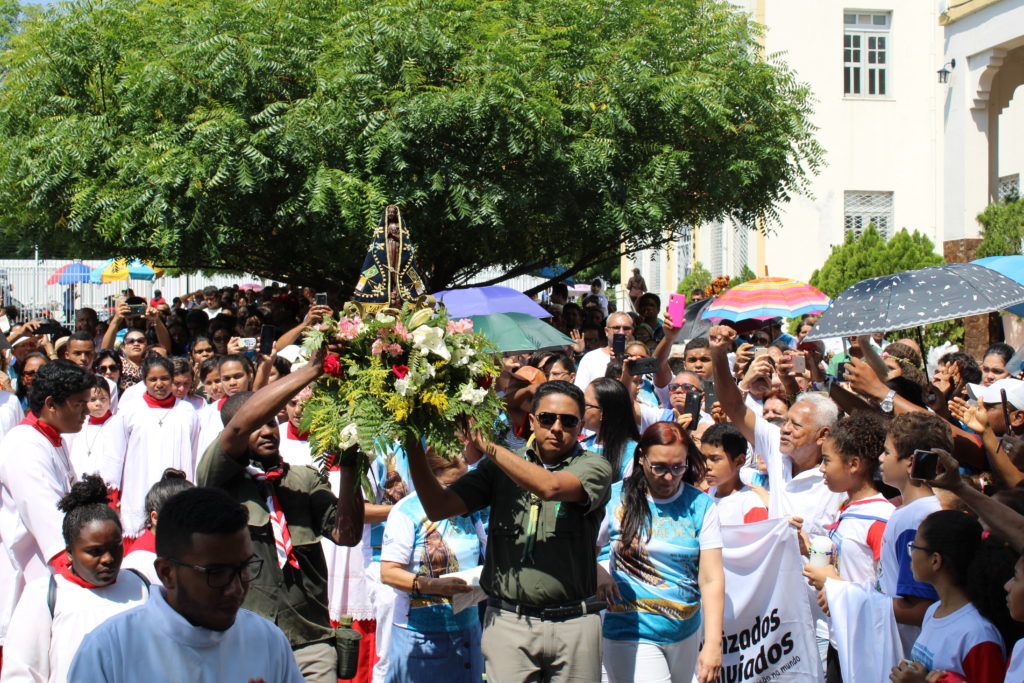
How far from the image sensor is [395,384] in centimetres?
415

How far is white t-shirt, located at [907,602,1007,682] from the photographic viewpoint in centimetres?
408

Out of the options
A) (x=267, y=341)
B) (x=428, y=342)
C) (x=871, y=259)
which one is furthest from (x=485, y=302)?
(x=871, y=259)

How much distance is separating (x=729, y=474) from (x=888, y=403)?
45.8 inches

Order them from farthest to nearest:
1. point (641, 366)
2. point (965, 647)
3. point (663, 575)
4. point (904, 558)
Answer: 1. point (641, 366)
2. point (663, 575)
3. point (904, 558)
4. point (965, 647)

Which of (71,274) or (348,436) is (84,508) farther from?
(71,274)

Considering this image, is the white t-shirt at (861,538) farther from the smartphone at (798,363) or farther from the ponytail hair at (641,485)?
the smartphone at (798,363)

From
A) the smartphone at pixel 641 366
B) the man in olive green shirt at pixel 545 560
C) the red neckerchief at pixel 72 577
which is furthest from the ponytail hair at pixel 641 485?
the red neckerchief at pixel 72 577

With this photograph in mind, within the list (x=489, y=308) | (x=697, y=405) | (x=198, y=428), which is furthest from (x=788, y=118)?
(x=198, y=428)

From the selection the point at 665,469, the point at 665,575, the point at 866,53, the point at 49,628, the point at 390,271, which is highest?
the point at 866,53

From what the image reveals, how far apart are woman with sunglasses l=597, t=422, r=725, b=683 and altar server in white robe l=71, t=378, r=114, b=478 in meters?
3.96

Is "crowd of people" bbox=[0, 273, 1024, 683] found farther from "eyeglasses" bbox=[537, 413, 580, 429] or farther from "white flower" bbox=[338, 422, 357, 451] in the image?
"white flower" bbox=[338, 422, 357, 451]

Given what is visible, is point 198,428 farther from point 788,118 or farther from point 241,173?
point 788,118

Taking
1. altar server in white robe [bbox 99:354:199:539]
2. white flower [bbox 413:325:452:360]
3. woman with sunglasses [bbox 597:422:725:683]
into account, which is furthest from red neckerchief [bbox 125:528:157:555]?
woman with sunglasses [bbox 597:422:725:683]

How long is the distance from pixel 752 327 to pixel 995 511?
9.91 metres
